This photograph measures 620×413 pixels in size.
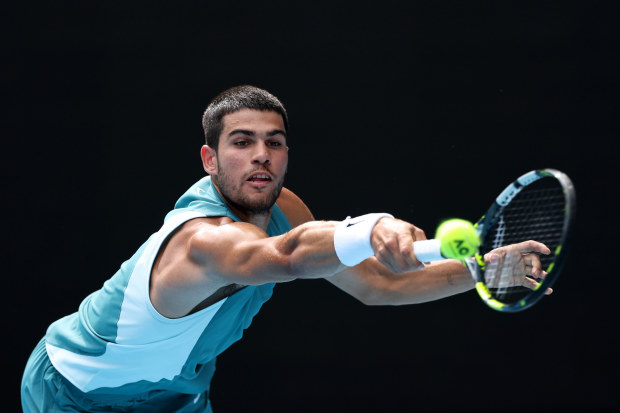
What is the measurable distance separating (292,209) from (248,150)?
50 centimetres

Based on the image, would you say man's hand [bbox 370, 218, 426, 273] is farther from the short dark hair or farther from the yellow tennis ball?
the short dark hair

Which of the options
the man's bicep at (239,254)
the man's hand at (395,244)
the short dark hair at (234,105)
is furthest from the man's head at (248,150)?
the man's hand at (395,244)

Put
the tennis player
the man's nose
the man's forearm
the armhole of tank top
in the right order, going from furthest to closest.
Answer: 1. the man's forearm
2. the man's nose
3. the armhole of tank top
4. the tennis player

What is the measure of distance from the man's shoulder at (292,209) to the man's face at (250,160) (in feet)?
1.13

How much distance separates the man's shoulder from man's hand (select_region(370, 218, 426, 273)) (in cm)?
102

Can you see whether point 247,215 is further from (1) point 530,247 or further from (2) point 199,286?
(1) point 530,247

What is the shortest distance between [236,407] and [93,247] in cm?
123

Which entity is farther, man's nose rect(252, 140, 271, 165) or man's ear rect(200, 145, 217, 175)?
man's ear rect(200, 145, 217, 175)

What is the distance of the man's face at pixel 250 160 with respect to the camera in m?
2.39

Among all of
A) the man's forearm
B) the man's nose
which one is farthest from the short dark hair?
the man's forearm

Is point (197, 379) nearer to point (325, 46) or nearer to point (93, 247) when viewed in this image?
point (93, 247)

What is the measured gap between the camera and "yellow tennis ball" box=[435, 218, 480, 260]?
175 centimetres

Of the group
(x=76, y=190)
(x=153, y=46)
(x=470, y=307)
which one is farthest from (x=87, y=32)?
(x=470, y=307)

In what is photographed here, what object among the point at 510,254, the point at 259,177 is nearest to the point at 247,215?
the point at 259,177
